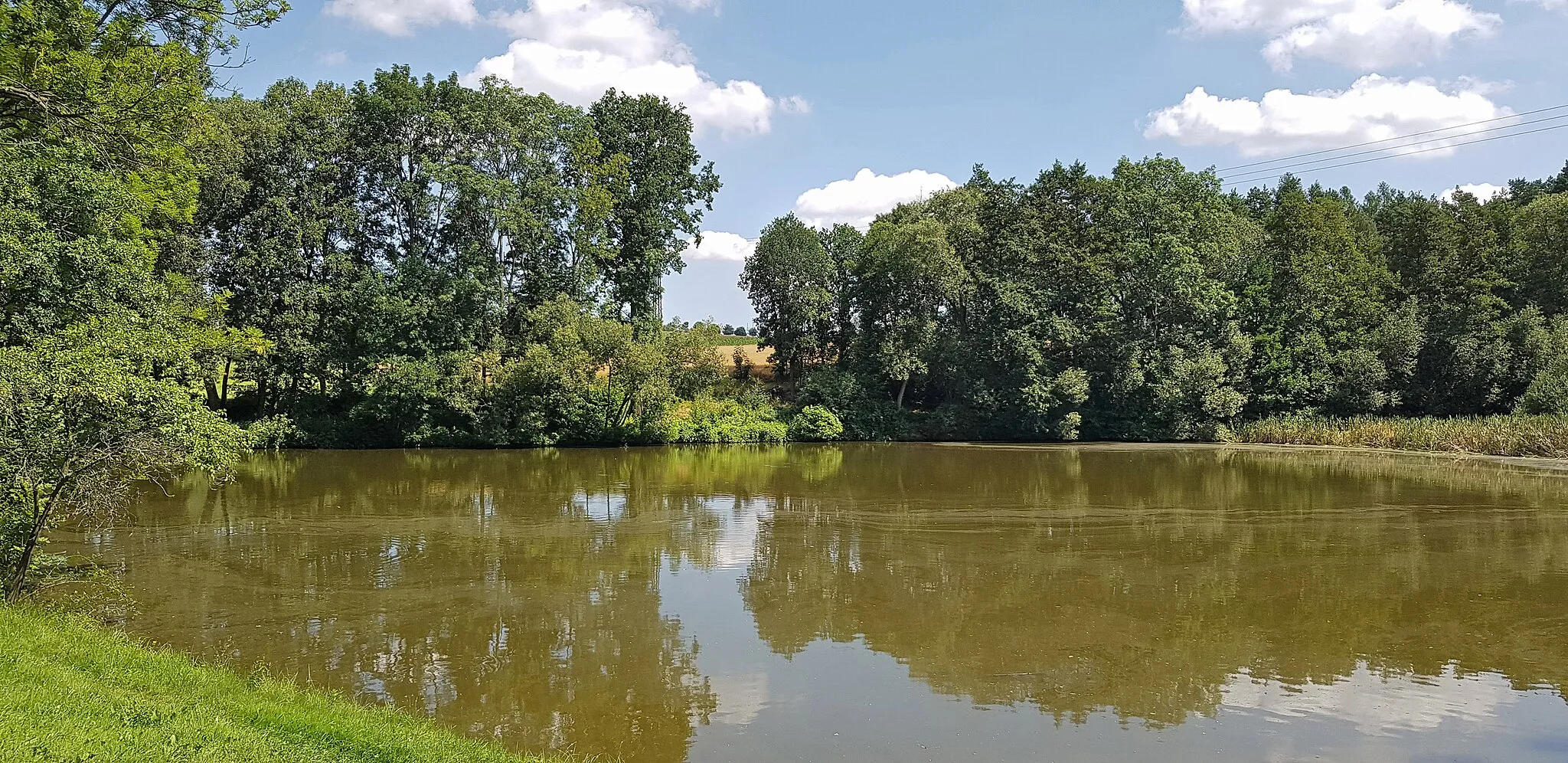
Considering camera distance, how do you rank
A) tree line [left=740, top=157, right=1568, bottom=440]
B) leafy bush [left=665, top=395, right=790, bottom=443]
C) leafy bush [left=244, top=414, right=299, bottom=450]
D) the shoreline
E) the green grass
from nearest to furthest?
1. the green grass
2. the shoreline
3. leafy bush [left=244, top=414, right=299, bottom=450]
4. tree line [left=740, top=157, right=1568, bottom=440]
5. leafy bush [left=665, top=395, right=790, bottom=443]

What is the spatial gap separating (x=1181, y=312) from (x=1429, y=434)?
10.00 meters

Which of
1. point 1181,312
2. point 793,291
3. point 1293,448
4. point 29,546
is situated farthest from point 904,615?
point 793,291

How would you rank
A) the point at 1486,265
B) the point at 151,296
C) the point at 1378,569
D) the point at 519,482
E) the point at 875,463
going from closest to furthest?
the point at 1378,569, the point at 151,296, the point at 519,482, the point at 875,463, the point at 1486,265

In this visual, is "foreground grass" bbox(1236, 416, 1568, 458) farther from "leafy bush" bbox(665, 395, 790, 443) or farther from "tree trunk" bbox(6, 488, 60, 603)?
"tree trunk" bbox(6, 488, 60, 603)

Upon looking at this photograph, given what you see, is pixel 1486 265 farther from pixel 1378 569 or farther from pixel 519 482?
pixel 519 482

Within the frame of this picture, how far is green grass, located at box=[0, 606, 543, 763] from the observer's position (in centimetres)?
522

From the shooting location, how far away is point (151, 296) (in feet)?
49.9

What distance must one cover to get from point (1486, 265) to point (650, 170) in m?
35.2

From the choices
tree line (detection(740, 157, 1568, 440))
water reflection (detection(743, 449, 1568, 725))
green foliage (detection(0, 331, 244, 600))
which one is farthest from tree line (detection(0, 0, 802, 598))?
water reflection (detection(743, 449, 1568, 725))

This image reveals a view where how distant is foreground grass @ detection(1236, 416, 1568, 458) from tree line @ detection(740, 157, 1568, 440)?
1.44m

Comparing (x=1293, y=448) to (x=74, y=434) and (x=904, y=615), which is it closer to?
(x=904, y=615)

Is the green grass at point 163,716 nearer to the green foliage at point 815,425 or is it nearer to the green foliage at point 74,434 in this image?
the green foliage at point 74,434

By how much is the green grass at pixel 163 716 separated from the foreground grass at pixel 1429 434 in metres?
34.2

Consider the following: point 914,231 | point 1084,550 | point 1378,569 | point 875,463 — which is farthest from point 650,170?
point 1378,569
